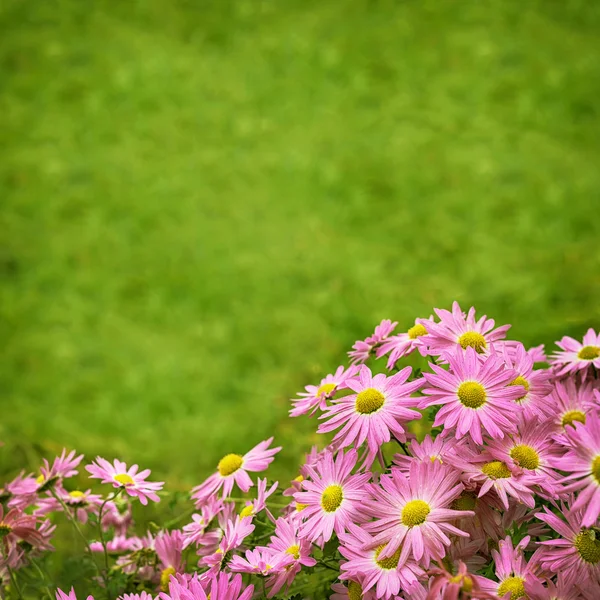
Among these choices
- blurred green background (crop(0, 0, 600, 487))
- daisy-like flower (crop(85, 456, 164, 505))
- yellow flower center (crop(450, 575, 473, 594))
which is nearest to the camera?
yellow flower center (crop(450, 575, 473, 594))

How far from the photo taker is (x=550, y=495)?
66 cm

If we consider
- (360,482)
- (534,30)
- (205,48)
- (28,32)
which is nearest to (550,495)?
(360,482)

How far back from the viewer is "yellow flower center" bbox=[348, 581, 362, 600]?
2.16 ft

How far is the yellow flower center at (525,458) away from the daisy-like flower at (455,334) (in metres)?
0.12

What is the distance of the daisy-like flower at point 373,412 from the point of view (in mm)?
683

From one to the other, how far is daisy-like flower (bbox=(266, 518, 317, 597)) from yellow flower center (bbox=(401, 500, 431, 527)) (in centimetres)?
10

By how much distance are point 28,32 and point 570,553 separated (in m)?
5.07

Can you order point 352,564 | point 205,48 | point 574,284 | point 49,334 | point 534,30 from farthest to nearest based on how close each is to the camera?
point 205,48 → point 534,30 → point 49,334 → point 574,284 → point 352,564

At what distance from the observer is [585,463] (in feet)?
1.91

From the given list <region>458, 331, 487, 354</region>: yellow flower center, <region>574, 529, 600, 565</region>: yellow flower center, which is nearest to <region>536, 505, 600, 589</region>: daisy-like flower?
<region>574, 529, 600, 565</region>: yellow flower center

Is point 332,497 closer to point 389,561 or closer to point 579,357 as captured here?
point 389,561

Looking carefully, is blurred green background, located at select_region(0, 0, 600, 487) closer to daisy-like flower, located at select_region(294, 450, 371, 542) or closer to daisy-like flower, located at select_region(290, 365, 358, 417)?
daisy-like flower, located at select_region(290, 365, 358, 417)

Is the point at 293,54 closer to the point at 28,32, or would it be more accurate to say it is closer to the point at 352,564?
the point at 28,32

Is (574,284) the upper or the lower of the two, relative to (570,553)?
lower
